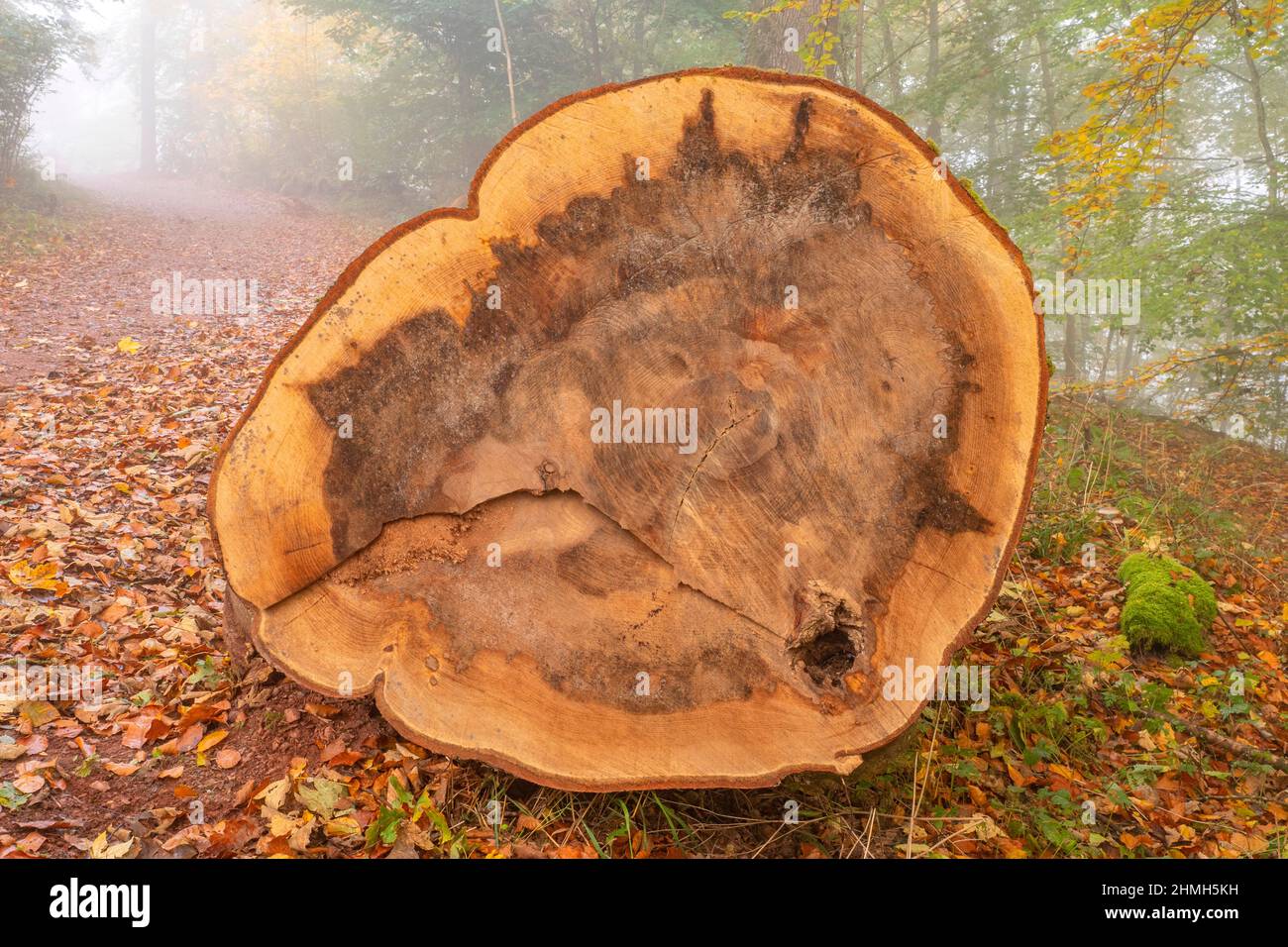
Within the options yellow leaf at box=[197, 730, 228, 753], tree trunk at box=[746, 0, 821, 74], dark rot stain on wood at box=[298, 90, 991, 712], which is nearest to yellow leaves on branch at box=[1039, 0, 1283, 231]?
tree trunk at box=[746, 0, 821, 74]

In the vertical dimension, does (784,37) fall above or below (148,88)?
below

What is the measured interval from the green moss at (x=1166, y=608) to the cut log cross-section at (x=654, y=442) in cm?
178

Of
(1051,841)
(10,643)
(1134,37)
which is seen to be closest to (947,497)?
(1051,841)

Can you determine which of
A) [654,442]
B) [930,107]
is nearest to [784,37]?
[930,107]

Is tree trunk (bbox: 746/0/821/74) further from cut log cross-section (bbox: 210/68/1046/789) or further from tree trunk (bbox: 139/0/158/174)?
tree trunk (bbox: 139/0/158/174)

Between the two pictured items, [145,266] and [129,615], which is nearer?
[129,615]

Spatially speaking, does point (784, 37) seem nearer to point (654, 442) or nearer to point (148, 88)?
point (654, 442)

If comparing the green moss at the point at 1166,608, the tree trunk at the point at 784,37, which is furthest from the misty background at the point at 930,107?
the green moss at the point at 1166,608

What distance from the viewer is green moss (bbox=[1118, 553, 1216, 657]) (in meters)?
3.48

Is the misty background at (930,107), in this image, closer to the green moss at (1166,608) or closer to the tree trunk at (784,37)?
the tree trunk at (784,37)

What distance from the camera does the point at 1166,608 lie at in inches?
139

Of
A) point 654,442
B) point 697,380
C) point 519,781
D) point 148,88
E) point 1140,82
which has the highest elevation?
point 148,88

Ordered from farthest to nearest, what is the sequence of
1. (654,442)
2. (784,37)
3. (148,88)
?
(148,88)
(784,37)
(654,442)

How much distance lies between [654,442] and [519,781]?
121 centimetres
